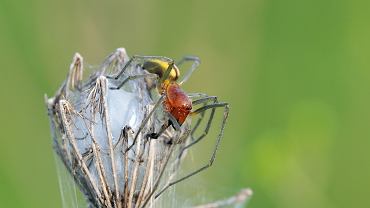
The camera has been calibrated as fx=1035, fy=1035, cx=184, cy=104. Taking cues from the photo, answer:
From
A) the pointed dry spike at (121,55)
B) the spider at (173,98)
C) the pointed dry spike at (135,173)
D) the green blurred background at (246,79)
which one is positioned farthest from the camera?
the green blurred background at (246,79)

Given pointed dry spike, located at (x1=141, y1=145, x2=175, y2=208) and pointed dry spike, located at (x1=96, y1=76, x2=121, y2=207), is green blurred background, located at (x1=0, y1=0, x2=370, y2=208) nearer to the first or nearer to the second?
pointed dry spike, located at (x1=141, y1=145, x2=175, y2=208)

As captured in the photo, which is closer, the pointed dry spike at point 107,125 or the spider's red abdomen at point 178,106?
the pointed dry spike at point 107,125

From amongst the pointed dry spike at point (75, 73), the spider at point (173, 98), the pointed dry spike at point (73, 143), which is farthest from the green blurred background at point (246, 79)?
the pointed dry spike at point (73, 143)

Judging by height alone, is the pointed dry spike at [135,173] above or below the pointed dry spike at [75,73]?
below

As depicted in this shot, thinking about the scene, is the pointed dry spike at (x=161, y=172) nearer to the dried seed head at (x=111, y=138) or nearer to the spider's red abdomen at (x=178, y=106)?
the dried seed head at (x=111, y=138)

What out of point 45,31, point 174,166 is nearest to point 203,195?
point 174,166

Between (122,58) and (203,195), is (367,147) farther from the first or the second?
(122,58)
